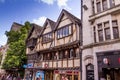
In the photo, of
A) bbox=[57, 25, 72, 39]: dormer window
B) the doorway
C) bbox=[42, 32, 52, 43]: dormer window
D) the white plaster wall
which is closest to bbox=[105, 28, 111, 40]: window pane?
the white plaster wall

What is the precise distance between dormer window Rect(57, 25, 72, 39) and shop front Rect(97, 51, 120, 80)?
6.15 metres

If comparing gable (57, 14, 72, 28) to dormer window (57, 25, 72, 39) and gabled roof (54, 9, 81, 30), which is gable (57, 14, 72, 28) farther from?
dormer window (57, 25, 72, 39)

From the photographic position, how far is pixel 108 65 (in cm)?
1326

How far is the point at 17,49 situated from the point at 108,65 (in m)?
20.5

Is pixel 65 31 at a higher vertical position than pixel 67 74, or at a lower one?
higher

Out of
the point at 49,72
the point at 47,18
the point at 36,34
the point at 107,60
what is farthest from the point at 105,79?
the point at 36,34

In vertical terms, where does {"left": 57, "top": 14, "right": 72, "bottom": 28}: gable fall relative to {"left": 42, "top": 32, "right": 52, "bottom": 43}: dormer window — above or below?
above

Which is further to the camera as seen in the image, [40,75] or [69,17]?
[40,75]

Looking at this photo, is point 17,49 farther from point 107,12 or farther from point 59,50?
point 107,12

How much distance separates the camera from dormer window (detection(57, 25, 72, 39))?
19.2 metres

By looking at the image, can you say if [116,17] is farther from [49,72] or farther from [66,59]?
[49,72]

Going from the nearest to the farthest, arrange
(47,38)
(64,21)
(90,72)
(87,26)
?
(90,72) < (87,26) < (64,21) < (47,38)

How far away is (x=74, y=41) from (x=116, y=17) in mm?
5916

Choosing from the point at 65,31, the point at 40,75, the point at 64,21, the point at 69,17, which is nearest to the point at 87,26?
the point at 69,17
